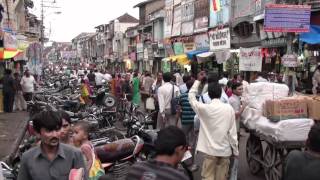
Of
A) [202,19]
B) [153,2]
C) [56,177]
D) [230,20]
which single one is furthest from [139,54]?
[56,177]

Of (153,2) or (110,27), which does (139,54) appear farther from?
(110,27)

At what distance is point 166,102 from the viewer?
1176 cm

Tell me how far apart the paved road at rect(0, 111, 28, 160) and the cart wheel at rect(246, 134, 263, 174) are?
4.90 m

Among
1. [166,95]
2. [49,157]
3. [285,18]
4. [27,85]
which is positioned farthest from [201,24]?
[49,157]

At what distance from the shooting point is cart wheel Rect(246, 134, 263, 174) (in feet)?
30.5

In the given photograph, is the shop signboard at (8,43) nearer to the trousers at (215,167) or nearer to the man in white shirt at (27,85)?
the man in white shirt at (27,85)

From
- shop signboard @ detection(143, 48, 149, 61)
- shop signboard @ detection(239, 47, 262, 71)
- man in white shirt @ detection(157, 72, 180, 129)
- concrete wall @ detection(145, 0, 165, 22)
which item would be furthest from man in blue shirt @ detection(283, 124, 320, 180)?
concrete wall @ detection(145, 0, 165, 22)

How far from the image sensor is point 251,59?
21.8 m

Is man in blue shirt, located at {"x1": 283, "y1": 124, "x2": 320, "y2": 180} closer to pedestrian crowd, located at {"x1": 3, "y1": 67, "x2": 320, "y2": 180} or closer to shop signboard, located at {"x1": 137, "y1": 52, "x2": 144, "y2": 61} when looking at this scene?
pedestrian crowd, located at {"x1": 3, "y1": 67, "x2": 320, "y2": 180}

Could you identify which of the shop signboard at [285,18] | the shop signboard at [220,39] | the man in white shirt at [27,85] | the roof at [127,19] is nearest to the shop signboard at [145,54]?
the shop signboard at [220,39]

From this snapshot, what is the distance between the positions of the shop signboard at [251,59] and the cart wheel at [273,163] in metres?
13.1

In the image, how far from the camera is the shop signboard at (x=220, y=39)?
24.6 metres

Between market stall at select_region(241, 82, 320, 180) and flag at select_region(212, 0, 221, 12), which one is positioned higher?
flag at select_region(212, 0, 221, 12)

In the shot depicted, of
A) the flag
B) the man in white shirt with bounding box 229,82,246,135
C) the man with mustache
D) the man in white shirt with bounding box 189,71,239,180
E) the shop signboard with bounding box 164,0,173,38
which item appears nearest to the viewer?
the man with mustache
